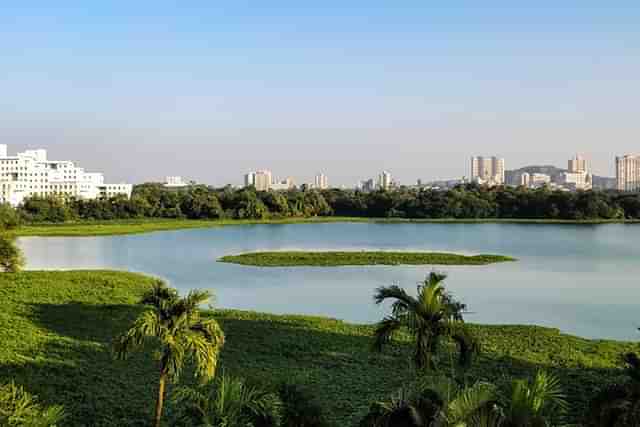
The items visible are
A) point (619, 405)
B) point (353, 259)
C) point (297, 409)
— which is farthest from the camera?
point (353, 259)

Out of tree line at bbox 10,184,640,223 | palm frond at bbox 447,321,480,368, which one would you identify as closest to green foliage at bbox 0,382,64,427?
palm frond at bbox 447,321,480,368

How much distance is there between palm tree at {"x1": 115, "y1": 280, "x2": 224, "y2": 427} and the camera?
23.5 ft

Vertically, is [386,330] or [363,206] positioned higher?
[363,206]

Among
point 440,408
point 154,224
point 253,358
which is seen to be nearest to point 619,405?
point 440,408

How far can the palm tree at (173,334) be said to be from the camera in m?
7.17

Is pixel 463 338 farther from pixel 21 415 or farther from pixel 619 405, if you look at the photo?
pixel 21 415

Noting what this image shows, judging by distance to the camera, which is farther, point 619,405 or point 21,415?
point 619,405

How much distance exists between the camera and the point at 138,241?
44500 millimetres

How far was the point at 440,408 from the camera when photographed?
508 cm

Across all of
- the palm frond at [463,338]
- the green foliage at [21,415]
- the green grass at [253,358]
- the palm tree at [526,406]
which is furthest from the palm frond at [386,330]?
the green foliage at [21,415]

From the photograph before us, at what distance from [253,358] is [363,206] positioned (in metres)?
71.1

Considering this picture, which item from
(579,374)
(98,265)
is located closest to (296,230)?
(98,265)

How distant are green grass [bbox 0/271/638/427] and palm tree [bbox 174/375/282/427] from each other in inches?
54.6

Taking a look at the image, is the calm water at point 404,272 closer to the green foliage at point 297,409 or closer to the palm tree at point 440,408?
the green foliage at point 297,409
